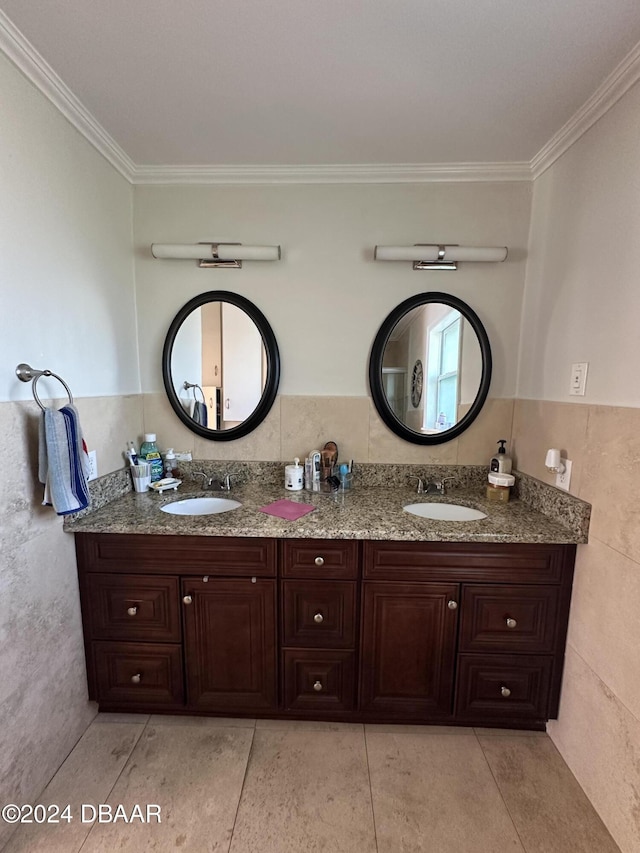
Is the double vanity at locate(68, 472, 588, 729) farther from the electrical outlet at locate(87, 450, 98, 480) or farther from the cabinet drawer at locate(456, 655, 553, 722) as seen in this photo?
the electrical outlet at locate(87, 450, 98, 480)

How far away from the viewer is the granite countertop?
140 cm

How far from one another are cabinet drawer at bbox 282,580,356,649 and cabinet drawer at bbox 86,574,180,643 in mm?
440

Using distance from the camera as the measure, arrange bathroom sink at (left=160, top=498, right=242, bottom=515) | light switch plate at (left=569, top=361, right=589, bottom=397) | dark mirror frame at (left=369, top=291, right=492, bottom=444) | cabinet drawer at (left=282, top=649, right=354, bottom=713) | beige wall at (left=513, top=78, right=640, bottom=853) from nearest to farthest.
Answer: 1. beige wall at (left=513, top=78, right=640, bottom=853)
2. light switch plate at (left=569, top=361, right=589, bottom=397)
3. cabinet drawer at (left=282, top=649, right=354, bottom=713)
4. bathroom sink at (left=160, top=498, right=242, bottom=515)
5. dark mirror frame at (left=369, top=291, right=492, bottom=444)

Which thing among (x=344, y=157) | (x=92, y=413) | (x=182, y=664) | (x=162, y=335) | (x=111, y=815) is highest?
(x=344, y=157)

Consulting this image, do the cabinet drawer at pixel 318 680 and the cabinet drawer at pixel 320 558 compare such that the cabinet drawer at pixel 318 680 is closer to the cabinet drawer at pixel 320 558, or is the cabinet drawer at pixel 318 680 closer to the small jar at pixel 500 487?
the cabinet drawer at pixel 320 558

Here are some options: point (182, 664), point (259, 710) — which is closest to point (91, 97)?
point (182, 664)

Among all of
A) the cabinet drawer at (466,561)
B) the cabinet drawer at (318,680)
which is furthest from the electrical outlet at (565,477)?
the cabinet drawer at (318,680)

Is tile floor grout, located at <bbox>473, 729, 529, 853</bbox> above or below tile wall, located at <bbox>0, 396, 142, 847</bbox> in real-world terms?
below

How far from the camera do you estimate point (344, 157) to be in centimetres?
169

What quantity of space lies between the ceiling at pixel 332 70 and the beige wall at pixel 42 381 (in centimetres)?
23

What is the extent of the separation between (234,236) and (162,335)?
1.99 ft

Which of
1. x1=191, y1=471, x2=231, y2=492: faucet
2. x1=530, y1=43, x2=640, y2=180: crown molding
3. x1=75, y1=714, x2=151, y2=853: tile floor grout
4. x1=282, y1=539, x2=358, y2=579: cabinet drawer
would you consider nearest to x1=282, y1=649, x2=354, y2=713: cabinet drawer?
x1=282, y1=539, x2=358, y2=579: cabinet drawer

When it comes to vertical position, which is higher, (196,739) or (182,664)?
(182,664)

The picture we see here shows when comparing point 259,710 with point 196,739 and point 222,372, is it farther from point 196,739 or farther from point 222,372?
point 222,372
